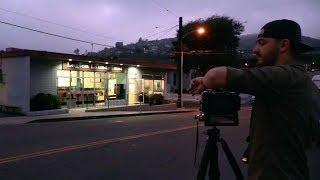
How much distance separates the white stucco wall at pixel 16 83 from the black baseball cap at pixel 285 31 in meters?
27.3

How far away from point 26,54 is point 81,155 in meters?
18.7

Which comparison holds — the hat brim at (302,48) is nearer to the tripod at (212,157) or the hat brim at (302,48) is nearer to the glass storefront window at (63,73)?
the tripod at (212,157)

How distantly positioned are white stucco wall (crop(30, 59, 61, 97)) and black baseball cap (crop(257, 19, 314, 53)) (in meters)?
28.2

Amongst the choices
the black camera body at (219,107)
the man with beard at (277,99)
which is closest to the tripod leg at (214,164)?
the black camera body at (219,107)

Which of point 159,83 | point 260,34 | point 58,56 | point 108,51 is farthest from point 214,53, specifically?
point 260,34

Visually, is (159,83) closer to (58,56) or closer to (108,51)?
(58,56)

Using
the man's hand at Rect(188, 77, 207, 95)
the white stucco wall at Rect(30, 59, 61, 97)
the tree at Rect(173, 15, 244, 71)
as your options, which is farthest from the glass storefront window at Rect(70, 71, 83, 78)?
the tree at Rect(173, 15, 244, 71)

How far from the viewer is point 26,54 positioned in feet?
96.5

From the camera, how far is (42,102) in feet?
98.0

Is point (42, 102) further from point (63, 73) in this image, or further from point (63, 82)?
point (63, 73)

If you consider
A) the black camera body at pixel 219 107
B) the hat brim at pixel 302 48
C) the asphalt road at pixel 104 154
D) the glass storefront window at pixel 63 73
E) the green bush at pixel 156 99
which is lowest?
the asphalt road at pixel 104 154

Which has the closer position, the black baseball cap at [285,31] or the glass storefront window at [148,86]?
the black baseball cap at [285,31]

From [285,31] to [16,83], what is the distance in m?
28.7

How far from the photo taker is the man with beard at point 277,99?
2727mm
